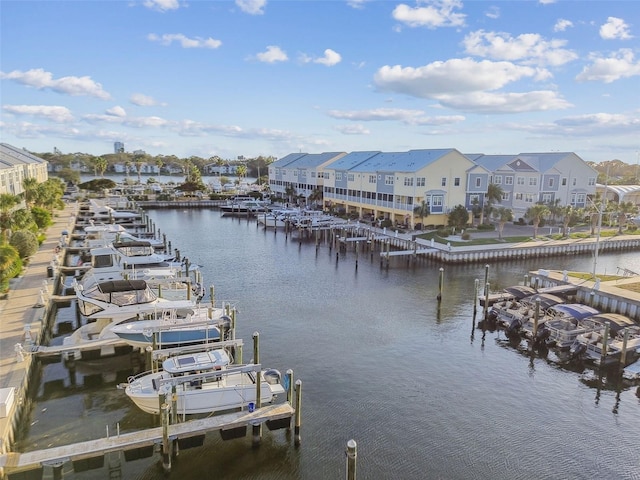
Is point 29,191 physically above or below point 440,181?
below

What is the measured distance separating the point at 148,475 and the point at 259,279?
25065 mm

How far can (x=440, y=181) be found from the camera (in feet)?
199

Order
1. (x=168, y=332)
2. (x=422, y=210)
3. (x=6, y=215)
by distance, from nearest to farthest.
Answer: (x=168, y=332), (x=6, y=215), (x=422, y=210)

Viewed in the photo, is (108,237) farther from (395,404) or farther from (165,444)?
(395,404)

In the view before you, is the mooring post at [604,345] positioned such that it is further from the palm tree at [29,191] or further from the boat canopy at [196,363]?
the palm tree at [29,191]

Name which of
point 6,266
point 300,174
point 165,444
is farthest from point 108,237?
point 300,174

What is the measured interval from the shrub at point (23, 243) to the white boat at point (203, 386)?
83.0 ft

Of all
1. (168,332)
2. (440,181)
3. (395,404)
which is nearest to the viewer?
(395,404)

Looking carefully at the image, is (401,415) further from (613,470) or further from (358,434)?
(613,470)

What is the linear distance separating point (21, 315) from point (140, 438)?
15.3m

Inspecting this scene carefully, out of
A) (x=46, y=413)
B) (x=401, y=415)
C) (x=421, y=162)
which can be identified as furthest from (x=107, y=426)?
(x=421, y=162)

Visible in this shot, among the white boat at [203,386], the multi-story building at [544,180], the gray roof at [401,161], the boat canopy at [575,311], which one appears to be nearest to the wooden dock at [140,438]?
the white boat at [203,386]

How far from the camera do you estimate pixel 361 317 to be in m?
31.2

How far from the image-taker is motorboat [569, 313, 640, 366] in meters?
24.6
